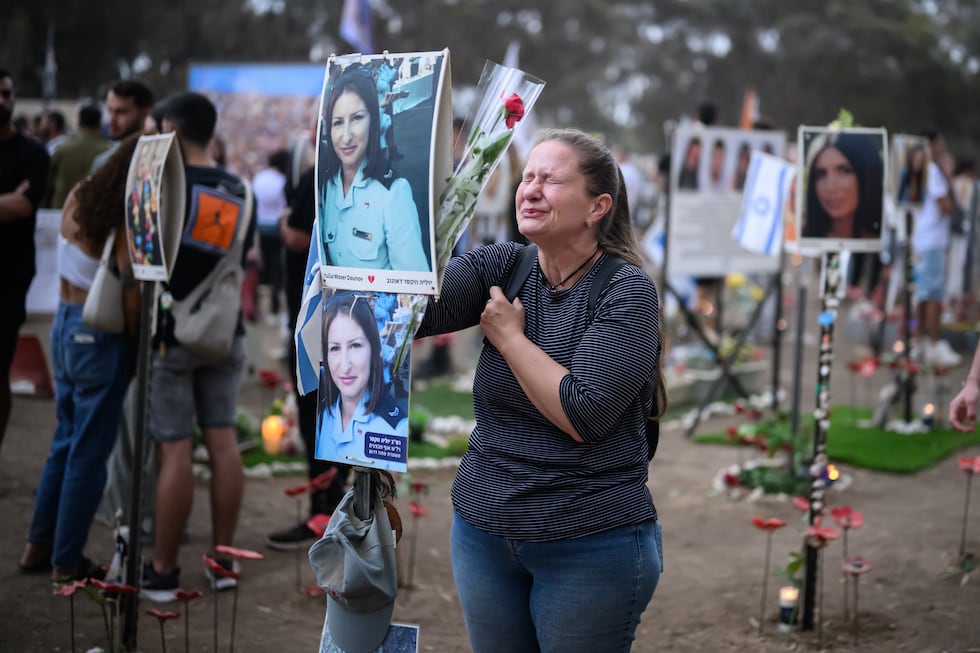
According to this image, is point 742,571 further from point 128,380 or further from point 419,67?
point 419,67

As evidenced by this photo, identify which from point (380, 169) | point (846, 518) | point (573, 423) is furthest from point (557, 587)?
point (846, 518)

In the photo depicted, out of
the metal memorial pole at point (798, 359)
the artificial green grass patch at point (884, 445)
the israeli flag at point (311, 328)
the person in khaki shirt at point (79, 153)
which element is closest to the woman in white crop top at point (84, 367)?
the israeli flag at point (311, 328)

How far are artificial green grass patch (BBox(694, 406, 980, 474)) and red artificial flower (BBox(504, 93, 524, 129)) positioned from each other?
5.01 metres

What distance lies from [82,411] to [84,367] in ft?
0.59

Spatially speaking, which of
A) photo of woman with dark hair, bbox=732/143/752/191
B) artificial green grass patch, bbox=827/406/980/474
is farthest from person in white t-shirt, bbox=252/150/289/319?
artificial green grass patch, bbox=827/406/980/474

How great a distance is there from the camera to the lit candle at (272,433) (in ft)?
22.2

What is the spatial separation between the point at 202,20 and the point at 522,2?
17169 mm

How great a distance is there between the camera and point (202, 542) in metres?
5.18

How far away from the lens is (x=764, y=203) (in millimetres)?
7523

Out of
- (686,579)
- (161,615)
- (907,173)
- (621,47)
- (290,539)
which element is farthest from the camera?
(621,47)

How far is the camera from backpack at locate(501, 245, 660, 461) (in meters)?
2.38

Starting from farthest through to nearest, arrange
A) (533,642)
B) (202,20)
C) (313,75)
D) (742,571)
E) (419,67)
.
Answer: (202,20), (313,75), (742,571), (533,642), (419,67)

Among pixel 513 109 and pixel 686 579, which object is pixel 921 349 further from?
pixel 513 109

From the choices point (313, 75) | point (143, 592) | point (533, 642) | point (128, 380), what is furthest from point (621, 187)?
point (313, 75)
